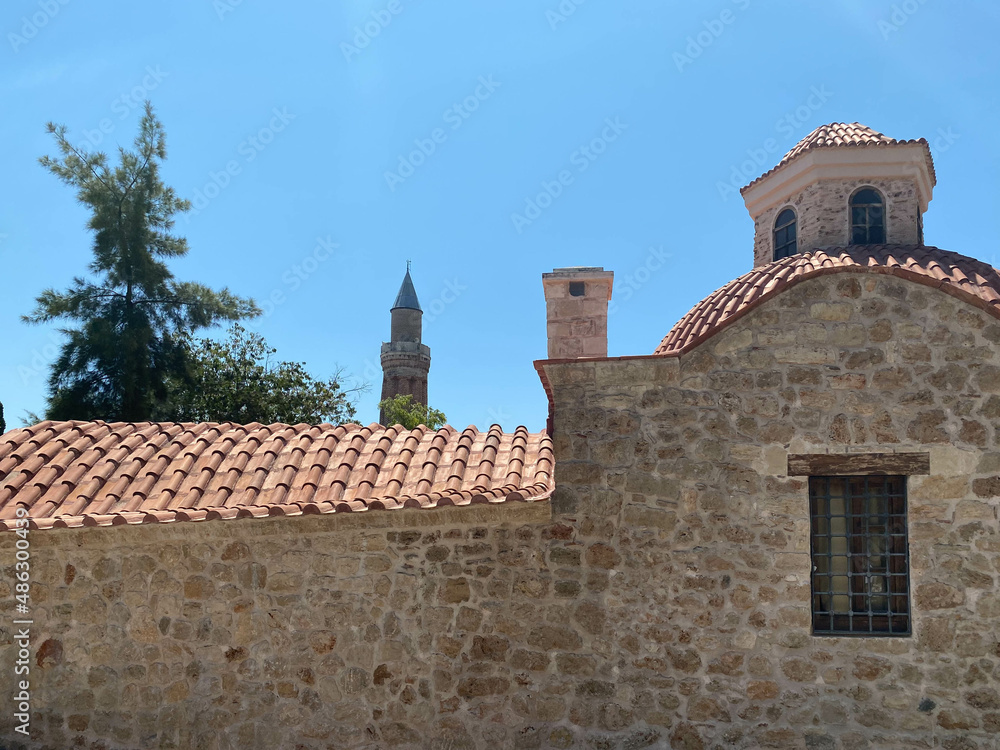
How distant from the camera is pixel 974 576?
21.0 feet

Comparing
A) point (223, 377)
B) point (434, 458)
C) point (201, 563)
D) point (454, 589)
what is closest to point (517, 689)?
point (454, 589)

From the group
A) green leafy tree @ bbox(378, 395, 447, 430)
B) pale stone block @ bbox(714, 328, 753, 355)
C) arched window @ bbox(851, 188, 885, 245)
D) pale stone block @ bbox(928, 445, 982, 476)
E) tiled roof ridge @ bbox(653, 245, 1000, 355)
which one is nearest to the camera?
pale stone block @ bbox(928, 445, 982, 476)

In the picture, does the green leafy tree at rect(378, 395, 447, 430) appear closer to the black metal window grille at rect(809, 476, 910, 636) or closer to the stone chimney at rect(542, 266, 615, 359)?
the stone chimney at rect(542, 266, 615, 359)

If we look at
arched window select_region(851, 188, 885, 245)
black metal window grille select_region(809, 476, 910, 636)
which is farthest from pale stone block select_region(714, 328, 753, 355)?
arched window select_region(851, 188, 885, 245)

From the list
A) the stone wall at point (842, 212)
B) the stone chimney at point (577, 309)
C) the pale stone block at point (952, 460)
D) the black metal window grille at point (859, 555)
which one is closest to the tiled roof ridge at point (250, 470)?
the stone chimney at point (577, 309)

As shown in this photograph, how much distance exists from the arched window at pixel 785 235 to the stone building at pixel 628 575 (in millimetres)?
4198

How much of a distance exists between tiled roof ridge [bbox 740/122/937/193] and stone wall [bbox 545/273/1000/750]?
13.5 ft

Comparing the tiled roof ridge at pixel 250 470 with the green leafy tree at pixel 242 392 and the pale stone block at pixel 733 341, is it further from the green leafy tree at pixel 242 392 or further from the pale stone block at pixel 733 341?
the green leafy tree at pixel 242 392

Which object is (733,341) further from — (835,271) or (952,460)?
(952,460)

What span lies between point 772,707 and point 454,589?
258cm

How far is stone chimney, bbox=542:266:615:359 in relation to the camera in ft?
31.2

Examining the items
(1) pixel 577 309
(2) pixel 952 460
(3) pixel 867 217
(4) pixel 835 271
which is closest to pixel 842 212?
(3) pixel 867 217

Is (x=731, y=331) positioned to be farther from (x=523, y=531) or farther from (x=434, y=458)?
(x=434, y=458)

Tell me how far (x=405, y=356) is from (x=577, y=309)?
24163 mm
